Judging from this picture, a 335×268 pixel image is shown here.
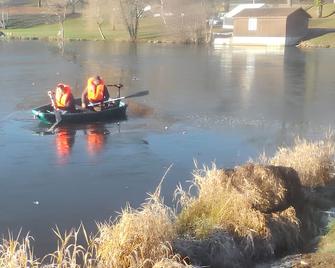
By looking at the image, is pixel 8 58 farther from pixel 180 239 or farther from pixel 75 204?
pixel 180 239

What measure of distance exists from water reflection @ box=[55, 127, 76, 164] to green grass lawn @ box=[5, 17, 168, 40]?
56.7 m

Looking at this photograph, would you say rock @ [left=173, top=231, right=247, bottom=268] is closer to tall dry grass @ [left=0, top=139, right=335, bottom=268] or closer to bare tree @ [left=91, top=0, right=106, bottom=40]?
tall dry grass @ [left=0, top=139, right=335, bottom=268]

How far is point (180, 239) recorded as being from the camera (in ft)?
28.6

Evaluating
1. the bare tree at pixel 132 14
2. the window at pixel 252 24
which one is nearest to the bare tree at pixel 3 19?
the bare tree at pixel 132 14

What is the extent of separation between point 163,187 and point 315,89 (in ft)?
60.8

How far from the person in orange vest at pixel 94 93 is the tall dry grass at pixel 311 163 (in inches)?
403

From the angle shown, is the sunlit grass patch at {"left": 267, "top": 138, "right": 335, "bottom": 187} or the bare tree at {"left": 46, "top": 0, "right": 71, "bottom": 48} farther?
the bare tree at {"left": 46, "top": 0, "right": 71, "bottom": 48}

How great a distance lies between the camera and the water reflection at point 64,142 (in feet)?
55.7

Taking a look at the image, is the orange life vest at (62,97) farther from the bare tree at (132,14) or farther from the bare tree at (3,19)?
the bare tree at (3,19)

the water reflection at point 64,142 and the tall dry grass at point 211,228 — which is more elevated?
the tall dry grass at point 211,228

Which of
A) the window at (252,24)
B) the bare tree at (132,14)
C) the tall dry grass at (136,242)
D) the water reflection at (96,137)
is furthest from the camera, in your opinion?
the bare tree at (132,14)

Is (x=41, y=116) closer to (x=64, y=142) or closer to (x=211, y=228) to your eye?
(x=64, y=142)

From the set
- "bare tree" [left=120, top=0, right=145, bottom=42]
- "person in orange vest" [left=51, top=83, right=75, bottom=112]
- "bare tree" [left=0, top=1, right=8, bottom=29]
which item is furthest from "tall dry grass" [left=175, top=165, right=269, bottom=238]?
"bare tree" [left=0, top=1, right=8, bottom=29]

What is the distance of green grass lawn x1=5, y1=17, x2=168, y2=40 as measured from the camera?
79188 mm
